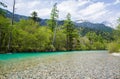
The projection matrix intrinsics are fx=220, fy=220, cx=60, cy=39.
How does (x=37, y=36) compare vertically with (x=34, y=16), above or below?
below

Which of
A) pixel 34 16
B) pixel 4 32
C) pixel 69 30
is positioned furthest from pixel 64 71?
pixel 34 16

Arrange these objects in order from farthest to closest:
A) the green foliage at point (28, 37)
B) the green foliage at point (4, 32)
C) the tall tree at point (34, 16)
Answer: the tall tree at point (34, 16) < the green foliage at point (28, 37) < the green foliage at point (4, 32)

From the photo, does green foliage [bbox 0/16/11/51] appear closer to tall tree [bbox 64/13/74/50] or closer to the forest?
the forest

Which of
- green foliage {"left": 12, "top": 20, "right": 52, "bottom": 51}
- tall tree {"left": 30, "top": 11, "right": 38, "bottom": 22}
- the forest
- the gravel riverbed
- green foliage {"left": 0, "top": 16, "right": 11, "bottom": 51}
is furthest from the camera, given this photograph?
tall tree {"left": 30, "top": 11, "right": 38, "bottom": 22}

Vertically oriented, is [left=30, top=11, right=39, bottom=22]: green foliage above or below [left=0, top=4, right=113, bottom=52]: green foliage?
above

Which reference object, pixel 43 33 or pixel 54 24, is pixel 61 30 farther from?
pixel 43 33

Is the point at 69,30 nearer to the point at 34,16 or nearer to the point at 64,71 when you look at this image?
Answer: the point at 34,16

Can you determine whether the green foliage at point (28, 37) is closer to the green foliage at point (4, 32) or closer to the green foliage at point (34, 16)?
the green foliage at point (4, 32)

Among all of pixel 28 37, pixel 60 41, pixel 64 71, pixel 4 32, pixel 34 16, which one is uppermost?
pixel 34 16

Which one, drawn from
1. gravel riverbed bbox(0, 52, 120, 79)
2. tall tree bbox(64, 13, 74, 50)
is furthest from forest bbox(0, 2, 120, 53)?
gravel riverbed bbox(0, 52, 120, 79)

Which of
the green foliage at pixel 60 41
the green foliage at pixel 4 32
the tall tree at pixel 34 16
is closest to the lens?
the green foliage at pixel 4 32

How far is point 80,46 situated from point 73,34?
887 cm

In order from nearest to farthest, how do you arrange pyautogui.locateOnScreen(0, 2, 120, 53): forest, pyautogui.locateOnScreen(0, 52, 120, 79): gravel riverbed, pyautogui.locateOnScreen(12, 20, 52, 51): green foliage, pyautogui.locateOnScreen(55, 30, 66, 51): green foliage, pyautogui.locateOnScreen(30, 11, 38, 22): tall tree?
pyautogui.locateOnScreen(0, 52, 120, 79): gravel riverbed, pyautogui.locateOnScreen(0, 2, 120, 53): forest, pyautogui.locateOnScreen(12, 20, 52, 51): green foliage, pyautogui.locateOnScreen(55, 30, 66, 51): green foliage, pyautogui.locateOnScreen(30, 11, 38, 22): tall tree

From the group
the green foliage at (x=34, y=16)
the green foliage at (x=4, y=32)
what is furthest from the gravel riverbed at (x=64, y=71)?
the green foliage at (x=34, y=16)
